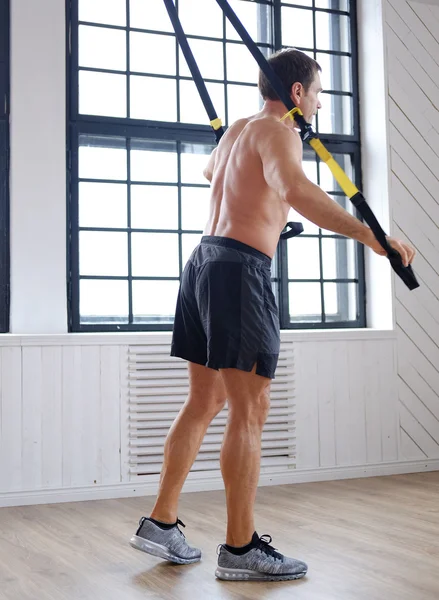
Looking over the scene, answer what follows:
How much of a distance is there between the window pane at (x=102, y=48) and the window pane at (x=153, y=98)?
0.13 meters

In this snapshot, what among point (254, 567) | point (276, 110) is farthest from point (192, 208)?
point (254, 567)

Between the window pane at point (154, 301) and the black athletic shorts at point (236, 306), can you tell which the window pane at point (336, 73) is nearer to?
the window pane at point (154, 301)

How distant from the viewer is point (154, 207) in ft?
14.0

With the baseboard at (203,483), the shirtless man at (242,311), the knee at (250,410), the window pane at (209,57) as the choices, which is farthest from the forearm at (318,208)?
the window pane at (209,57)

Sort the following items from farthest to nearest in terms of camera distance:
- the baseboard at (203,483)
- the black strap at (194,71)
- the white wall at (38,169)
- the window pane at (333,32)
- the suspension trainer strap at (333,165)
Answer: the window pane at (333,32)
the white wall at (38,169)
the baseboard at (203,483)
the black strap at (194,71)
the suspension trainer strap at (333,165)

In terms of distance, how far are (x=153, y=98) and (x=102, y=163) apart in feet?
1.56

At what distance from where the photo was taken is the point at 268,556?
7.25ft

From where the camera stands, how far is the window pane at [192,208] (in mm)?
4340

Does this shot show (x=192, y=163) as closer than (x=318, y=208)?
No

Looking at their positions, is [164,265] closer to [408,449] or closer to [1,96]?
[1,96]

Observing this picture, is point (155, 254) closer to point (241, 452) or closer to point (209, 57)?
point (209, 57)

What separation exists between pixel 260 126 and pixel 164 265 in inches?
81.6

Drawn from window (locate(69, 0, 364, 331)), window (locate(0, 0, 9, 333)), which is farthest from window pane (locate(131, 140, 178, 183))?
window (locate(0, 0, 9, 333))

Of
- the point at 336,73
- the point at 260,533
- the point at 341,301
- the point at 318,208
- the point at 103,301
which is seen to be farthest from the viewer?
the point at 336,73
